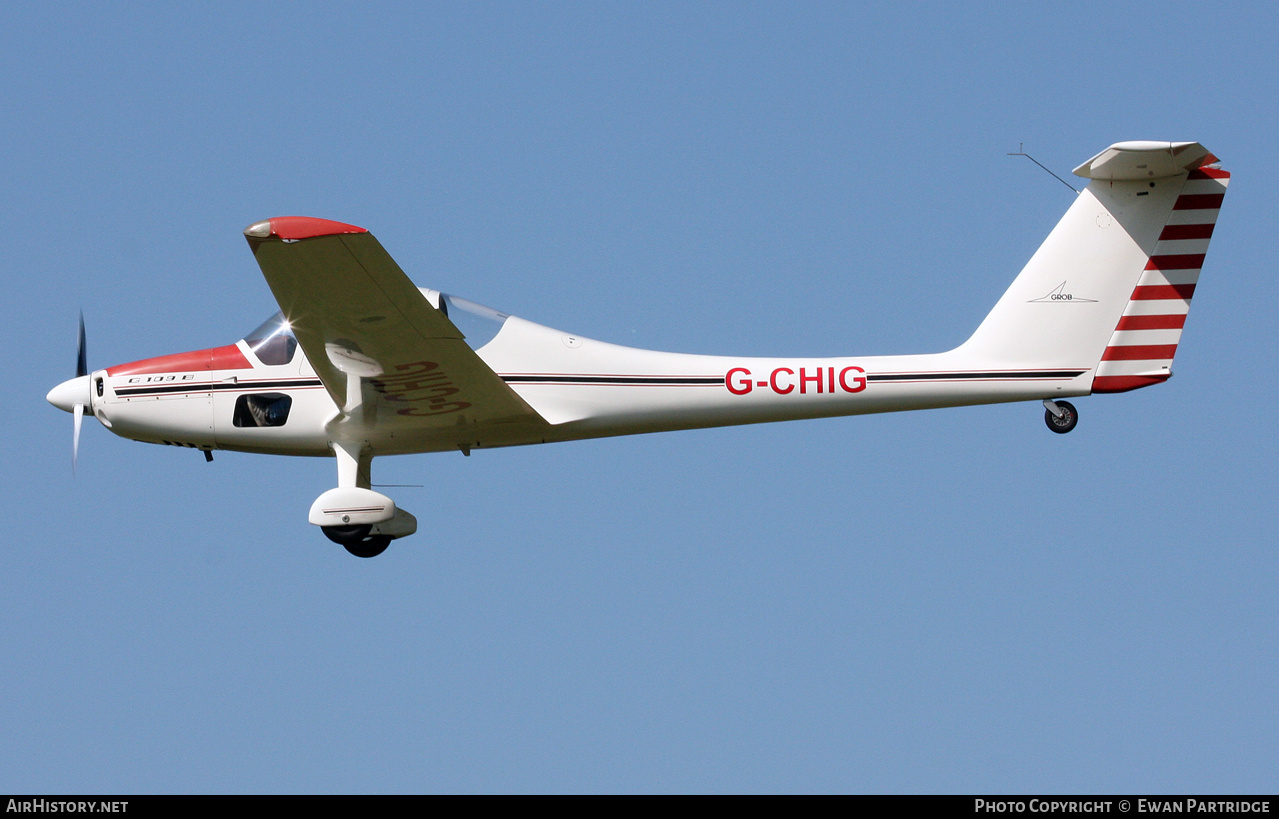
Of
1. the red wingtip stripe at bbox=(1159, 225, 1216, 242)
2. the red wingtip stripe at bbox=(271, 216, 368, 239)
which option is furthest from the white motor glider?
the red wingtip stripe at bbox=(271, 216, 368, 239)

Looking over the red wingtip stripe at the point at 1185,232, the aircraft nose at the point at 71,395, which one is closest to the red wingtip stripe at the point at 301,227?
the aircraft nose at the point at 71,395

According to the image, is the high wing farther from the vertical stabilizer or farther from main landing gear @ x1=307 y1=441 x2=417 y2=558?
the vertical stabilizer

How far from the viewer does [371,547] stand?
11.3 meters

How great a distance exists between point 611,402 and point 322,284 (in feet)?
9.42

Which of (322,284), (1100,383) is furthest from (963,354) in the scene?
(322,284)

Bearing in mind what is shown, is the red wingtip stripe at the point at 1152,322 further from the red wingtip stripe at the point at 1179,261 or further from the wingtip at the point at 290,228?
the wingtip at the point at 290,228

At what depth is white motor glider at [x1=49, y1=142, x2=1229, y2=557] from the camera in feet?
34.4

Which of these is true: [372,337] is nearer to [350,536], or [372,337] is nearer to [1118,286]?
[350,536]

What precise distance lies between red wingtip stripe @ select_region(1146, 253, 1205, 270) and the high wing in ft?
16.6

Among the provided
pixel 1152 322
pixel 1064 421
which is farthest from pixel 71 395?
pixel 1152 322

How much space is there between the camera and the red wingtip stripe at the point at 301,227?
27.1 ft

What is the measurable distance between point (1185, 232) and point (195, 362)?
8044 mm

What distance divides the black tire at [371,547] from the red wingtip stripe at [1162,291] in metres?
6.40

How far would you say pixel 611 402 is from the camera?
35.7 ft
